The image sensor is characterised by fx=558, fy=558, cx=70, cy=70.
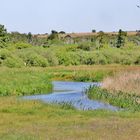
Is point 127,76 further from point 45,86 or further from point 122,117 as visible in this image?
point 122,117

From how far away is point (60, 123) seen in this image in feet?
78.4

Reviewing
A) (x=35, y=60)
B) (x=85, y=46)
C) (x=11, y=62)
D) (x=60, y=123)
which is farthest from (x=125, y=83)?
(x=85, y=46)

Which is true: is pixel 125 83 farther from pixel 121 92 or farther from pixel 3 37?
pixel 3 37

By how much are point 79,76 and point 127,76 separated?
25.2 meters

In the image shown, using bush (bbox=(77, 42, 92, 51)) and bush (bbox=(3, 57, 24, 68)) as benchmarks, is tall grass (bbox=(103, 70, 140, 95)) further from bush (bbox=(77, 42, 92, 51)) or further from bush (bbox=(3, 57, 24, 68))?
bush (bbox=(77, 42, 92, 51))

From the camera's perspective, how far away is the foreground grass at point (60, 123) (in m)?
19.5

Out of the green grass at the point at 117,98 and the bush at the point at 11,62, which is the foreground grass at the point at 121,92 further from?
the bush at the point at 11,62

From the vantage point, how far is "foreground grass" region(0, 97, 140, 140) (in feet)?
63.8

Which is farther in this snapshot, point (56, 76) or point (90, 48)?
point (90, 48)

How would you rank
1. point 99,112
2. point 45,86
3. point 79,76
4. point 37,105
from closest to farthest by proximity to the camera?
point 99,112 < point 37,105 < point 45,86 < point 79,76

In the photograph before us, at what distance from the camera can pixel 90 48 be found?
128 metres

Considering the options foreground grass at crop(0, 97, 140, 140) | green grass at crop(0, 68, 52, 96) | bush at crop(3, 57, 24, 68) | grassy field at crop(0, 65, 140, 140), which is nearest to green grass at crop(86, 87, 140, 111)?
grassy field at crop(0, 65, 140, 140)

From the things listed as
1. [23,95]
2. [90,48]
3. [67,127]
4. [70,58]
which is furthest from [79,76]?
[90,48]

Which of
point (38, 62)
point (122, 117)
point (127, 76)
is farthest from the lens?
point (38, 62)
